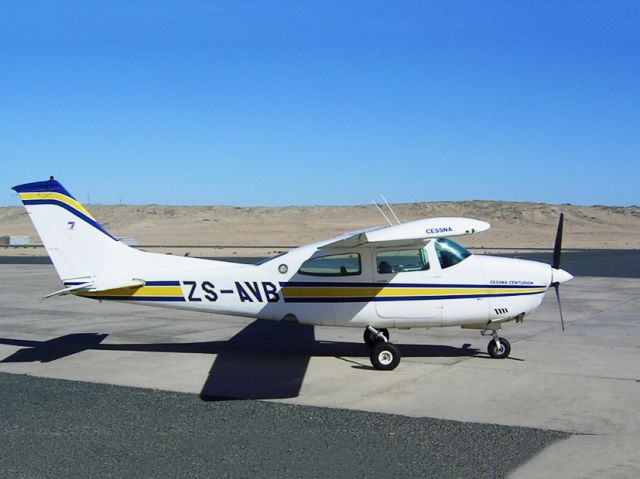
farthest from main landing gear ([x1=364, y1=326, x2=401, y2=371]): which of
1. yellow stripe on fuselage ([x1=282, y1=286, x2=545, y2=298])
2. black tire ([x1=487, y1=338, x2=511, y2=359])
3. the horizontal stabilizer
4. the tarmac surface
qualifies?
the horizontal stabilizer

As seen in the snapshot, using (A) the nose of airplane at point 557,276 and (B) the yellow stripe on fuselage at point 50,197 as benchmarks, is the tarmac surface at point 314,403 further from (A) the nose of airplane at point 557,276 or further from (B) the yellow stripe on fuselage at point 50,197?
(B) the yellow stripe on fuselage at point 50,197

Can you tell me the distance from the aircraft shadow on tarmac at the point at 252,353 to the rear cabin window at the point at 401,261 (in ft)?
5.28

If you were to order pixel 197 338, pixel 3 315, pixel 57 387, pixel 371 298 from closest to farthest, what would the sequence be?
pixel 57 387 → pixel 371 298 → pixel 197 338 → pixel 3 315

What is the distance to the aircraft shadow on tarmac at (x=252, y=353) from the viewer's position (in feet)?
32.3

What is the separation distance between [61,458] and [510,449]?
4.30 meters

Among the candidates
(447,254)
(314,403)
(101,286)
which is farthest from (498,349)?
(101,286)

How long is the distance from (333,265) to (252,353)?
2.46 m

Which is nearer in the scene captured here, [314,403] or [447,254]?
[314,403]

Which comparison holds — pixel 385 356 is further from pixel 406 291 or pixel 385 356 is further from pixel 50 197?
pixel 50 197

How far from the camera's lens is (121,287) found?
38.1 feet

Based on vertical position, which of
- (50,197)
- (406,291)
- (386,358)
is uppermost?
(50,197)

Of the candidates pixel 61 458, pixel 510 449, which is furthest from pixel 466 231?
pixel 61 458

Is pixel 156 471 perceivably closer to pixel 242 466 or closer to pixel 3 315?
pixel 242 466

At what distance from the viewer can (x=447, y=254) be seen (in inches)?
450
